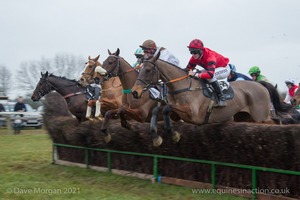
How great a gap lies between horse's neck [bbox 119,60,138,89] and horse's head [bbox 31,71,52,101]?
3.17 meters

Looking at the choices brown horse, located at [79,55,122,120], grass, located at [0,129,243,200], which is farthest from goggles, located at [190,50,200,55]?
brown horse, located at [79,55,122,120]

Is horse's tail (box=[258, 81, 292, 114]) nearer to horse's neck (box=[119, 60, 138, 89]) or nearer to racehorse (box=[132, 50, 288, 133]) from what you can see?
racehorse (box=[132, 50, 288, 133])

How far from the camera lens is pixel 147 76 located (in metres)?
6.79

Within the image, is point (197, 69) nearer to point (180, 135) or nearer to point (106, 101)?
point (180, 135)

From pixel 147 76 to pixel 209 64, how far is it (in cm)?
109

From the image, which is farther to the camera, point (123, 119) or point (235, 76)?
point (235, 76)

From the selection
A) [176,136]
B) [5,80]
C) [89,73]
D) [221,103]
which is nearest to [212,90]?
[221,103]

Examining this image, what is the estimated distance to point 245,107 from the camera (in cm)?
793

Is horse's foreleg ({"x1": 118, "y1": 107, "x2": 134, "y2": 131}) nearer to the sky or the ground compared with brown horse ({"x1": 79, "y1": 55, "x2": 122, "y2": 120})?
nearer to the ground

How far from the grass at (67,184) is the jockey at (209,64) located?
185 cm

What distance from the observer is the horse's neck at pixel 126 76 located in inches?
333

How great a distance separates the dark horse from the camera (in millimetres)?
10445

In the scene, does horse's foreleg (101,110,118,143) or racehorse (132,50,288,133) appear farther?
horse's foreleg (101,110,118,143)

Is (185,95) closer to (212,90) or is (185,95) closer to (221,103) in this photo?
(212,90)
